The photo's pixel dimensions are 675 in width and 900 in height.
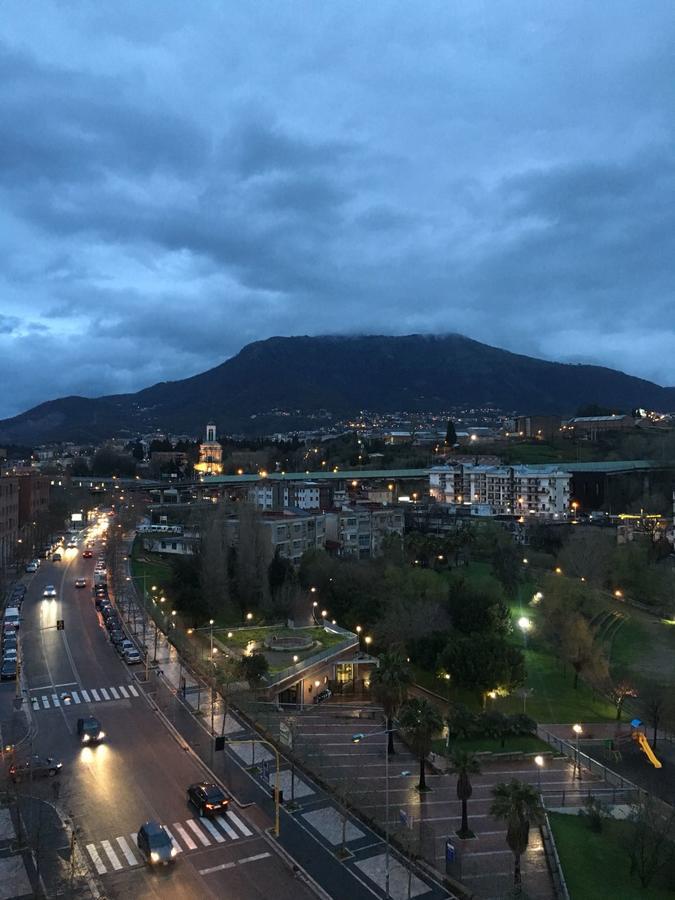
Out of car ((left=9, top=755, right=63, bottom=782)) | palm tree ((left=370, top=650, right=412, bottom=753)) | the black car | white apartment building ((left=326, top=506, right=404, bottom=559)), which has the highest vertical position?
white apartment building ((left=326, top=506, right=404, bottom=559))

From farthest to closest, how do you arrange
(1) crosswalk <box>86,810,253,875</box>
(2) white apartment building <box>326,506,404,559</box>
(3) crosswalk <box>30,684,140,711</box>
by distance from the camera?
(2) white apartment building <box>326,506,404,559</box> < (3) crosswalk <box>30,684,140,711</box> < (1) crosswalk <box>86,810,253,875</box>

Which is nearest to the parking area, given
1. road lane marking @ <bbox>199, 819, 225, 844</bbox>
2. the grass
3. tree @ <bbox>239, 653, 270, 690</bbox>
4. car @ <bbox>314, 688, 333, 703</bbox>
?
the grass

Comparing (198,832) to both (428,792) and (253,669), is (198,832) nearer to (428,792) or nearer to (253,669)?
(428,792)

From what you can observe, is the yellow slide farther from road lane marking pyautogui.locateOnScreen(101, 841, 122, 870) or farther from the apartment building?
the apartment building

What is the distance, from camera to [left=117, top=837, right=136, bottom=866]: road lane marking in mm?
19756

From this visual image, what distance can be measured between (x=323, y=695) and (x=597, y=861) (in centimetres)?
1836

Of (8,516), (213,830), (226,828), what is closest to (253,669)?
(226,828)

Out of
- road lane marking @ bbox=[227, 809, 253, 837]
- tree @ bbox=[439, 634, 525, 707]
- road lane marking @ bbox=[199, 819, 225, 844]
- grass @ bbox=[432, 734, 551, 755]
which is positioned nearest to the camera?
road lane marking @ bbox=[199, 819, 225, 844]

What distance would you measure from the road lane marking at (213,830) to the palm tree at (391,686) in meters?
8.51

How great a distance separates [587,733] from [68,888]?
24.6 m

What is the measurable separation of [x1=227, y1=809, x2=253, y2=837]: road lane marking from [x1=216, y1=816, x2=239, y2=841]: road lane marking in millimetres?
258

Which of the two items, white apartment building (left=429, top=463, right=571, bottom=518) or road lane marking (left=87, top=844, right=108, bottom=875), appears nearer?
road lane marking (left=87, top=844, right=108, bottom=875)

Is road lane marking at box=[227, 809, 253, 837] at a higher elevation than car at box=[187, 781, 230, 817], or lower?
lower

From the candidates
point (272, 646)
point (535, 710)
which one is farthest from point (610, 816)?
point (272, 646)
